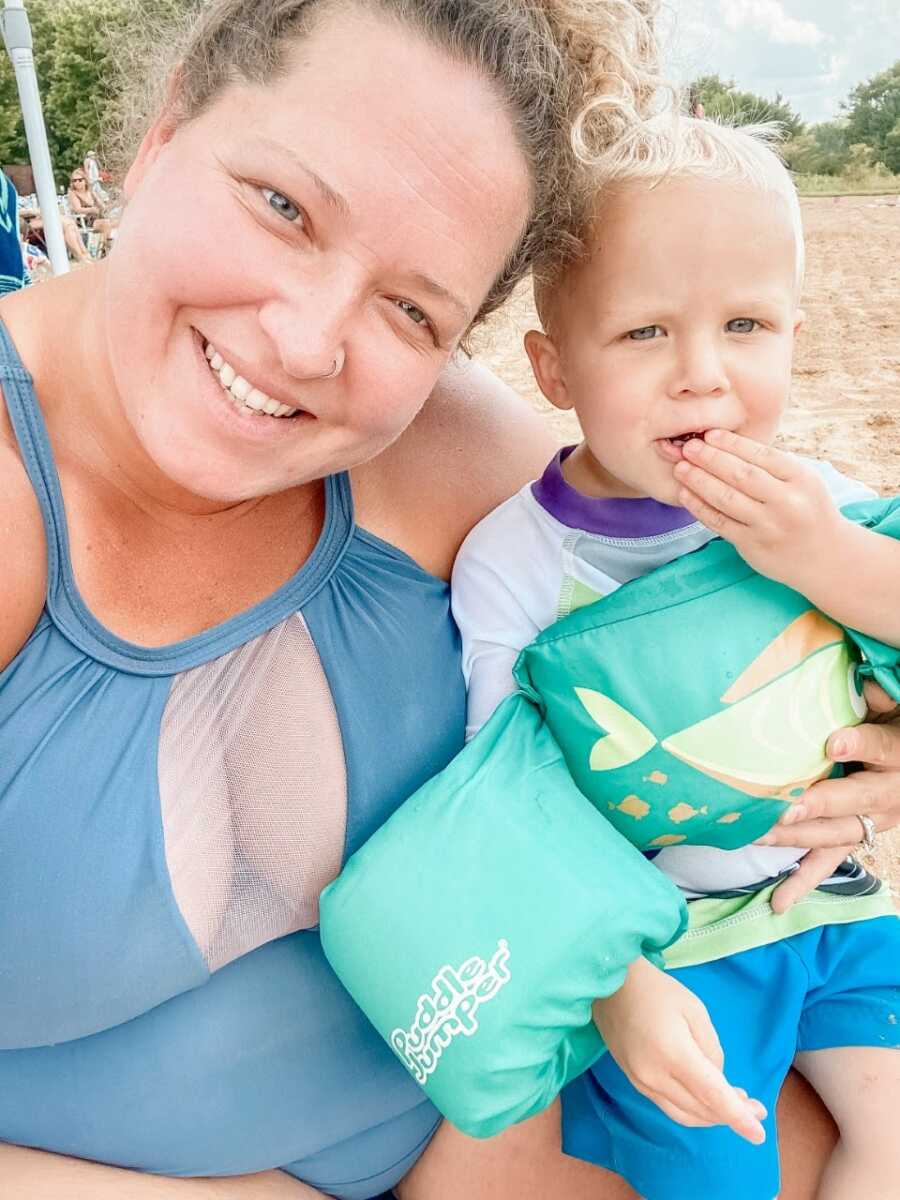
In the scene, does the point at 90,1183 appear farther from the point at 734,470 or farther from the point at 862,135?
the point at 862,135

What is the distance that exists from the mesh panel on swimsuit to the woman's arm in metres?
0.34

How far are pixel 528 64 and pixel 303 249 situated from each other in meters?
0.42

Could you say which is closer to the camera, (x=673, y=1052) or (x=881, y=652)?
(x=673, y=1052)

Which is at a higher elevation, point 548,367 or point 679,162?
point 679,162

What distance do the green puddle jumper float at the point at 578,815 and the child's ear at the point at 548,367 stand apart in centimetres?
41

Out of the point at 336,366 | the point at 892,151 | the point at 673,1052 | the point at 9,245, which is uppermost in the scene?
the point at 336,366

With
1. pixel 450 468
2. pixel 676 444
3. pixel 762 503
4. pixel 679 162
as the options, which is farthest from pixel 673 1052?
pixel 679 162

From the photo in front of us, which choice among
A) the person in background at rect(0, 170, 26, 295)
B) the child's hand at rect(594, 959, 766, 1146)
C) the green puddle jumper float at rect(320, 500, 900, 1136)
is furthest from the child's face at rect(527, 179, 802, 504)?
the person in background at rect(0, 170, 26, 295)

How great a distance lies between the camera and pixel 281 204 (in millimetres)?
1319

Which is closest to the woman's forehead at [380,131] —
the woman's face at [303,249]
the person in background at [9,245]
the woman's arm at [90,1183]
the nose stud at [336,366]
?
the woman's face at [303,249]

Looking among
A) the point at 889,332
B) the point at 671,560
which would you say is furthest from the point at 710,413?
the point at 889,332

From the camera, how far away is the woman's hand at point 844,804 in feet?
5.40

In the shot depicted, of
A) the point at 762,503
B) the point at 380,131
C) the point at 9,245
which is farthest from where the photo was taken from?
the point at 9,245

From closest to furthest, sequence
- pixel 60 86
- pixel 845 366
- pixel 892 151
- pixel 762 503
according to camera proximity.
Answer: pixel 762 503
pixel 845 366
pixel 60 86
pixel 892 151
